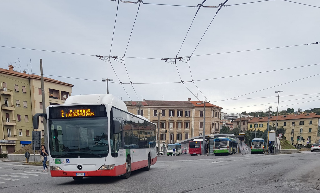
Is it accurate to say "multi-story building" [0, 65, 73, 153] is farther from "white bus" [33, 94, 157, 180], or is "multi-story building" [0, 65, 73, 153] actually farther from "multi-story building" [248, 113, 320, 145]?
"multi-story building" [248, 113, 320, 145]

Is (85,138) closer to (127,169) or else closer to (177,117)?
(127,169)

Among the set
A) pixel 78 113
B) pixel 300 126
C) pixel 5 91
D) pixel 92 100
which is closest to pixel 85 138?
pixel 78 113

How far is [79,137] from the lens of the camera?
1272 centimetres

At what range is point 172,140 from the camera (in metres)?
92.0

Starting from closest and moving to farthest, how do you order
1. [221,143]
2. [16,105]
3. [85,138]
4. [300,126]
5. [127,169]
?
[85,138]
[127,169]
[221,143]
[16,105]
[300,126]

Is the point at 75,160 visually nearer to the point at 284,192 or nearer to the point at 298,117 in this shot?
the point at 284,192

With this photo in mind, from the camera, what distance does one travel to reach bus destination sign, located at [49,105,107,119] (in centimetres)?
1298

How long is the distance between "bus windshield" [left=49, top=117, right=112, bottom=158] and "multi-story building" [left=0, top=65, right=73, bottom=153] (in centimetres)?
5338

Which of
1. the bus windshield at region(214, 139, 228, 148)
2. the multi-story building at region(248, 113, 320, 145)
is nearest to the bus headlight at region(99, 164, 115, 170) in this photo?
the bus windshield at region(214, 139, 228, 148)

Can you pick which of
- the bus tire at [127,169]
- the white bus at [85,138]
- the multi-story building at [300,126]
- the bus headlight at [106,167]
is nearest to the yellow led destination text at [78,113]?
the white bus at [85,138]

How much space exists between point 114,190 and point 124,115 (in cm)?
471

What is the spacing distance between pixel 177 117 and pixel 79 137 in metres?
80.4

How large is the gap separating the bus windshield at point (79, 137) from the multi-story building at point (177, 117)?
3054 inches

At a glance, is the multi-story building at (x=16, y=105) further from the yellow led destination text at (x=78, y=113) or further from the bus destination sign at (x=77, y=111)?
the yellow led destination text at (x=78, y=113)
